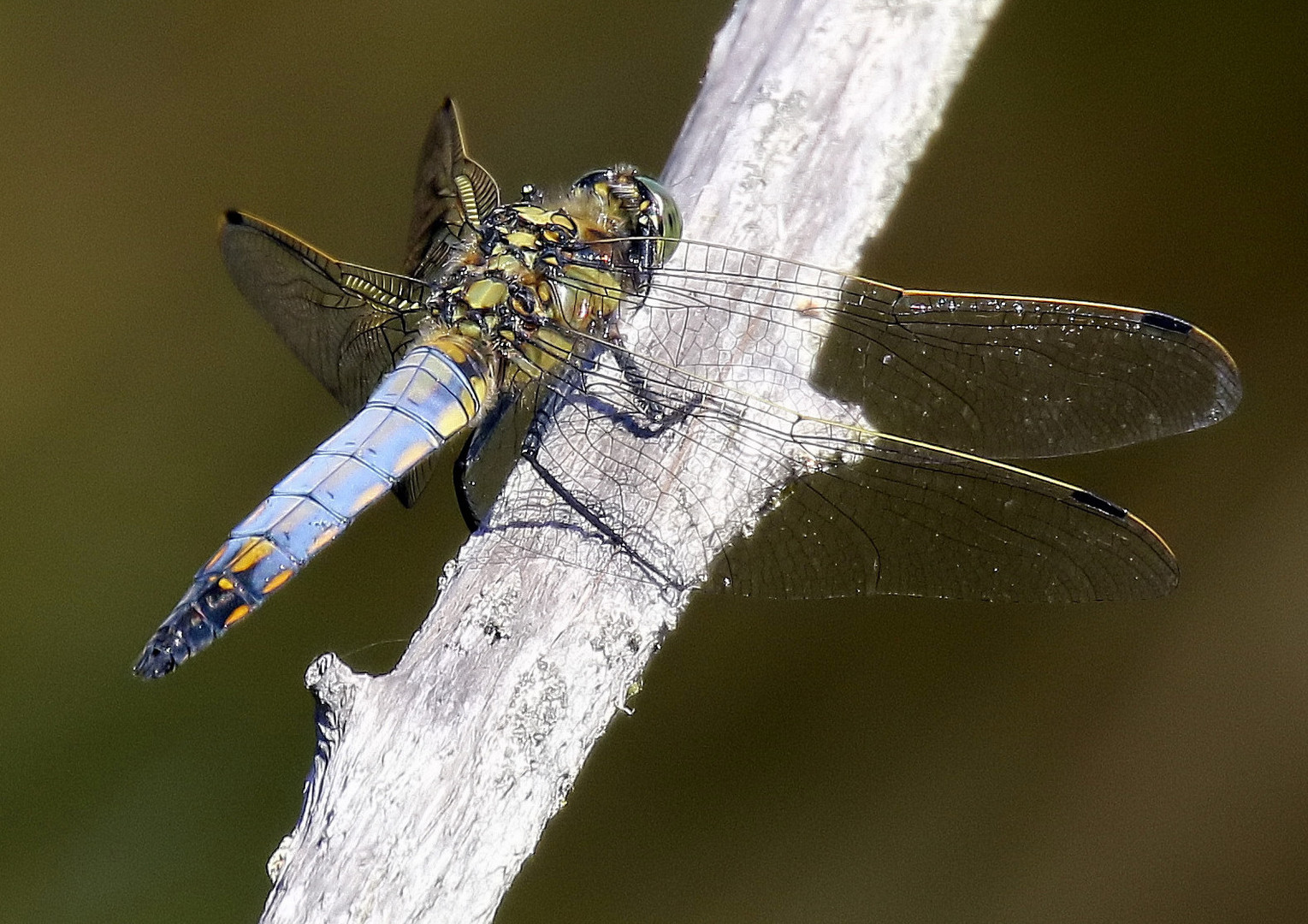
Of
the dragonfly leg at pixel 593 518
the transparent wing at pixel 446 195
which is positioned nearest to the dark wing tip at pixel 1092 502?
the dragonfly leg at pixel 593 518

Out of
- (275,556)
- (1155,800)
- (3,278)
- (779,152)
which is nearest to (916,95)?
(779,152)

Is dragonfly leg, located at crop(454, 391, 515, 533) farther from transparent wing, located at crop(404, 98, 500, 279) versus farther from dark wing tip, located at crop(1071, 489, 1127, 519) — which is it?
dark wing tip, located at crop(1071, 489, 1127, 519)

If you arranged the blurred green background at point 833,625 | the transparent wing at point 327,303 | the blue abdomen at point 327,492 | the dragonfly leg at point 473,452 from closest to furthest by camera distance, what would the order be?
the blue abdomen at point 327,492
the dragonfly leg at point 473,452
the transparent wing at point 327,303
the blurred green background at point 833,625

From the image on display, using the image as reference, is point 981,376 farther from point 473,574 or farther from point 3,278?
point 3,278

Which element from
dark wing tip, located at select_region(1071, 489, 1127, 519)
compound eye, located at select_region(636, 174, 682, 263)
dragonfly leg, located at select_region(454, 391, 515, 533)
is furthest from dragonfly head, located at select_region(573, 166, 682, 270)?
dark wing tip, located at select_region(1071, 489, 1127, 519)

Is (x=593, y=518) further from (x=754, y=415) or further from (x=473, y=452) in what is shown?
(x=473, y=452)

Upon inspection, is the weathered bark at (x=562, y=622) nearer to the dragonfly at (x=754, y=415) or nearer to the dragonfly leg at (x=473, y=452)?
the dragonfly at (x=754, y=415)
